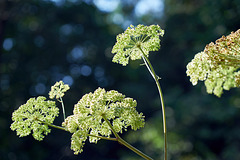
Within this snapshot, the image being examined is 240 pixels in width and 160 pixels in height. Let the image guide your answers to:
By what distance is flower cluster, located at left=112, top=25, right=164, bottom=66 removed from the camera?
823mm

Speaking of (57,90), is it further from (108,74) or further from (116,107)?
(108,74)

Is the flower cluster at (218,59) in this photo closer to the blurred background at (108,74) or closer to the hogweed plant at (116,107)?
the hogweed plant at (116,107)

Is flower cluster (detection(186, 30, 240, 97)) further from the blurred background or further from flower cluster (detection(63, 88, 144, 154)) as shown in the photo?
the blurred background

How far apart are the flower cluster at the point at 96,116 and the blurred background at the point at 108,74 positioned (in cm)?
709

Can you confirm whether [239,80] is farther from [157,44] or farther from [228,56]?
[157,44]

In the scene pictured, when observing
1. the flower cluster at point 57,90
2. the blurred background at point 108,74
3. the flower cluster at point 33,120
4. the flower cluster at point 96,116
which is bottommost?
the flower cluster at point 96,116

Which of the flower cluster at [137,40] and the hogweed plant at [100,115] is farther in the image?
the flower cluster at [137,40]

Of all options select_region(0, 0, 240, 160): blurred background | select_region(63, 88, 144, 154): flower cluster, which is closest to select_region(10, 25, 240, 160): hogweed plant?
select_region(63, 88, 144, 154): flower cluster

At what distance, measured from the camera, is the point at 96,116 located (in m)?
0.72

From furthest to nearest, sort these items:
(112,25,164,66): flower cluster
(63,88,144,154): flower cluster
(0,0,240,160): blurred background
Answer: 1. (0,0,240,160): blurred background
2. (112,25,164,66): flower cluster
3. (63,88,144,154): flower cluster

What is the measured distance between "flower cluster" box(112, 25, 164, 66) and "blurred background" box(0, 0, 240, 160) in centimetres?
692

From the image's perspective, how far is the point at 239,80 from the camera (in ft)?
2.47

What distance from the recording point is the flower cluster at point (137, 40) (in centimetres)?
82

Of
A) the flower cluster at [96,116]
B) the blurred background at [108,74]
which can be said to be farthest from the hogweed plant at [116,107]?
the blurred background at [108,74]
